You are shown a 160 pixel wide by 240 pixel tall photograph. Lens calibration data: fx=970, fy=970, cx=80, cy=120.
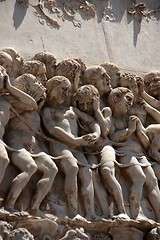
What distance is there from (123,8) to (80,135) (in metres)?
1.28

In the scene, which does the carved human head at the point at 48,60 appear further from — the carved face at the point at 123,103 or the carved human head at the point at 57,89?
the carved face at the point at 123,103

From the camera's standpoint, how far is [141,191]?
6438mm

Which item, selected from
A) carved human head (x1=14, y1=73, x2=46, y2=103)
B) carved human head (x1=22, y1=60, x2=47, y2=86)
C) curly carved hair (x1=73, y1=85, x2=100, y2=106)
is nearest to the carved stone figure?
curly carved hair (x1=73, y1=85, x2=100, y2=106)

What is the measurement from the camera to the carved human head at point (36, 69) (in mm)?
6430

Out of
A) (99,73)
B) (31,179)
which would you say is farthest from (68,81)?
(31,179)

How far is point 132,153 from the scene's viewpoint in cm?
659

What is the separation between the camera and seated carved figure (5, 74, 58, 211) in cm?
601

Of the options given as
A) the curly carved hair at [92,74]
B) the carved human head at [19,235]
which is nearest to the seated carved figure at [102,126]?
the curly carved hair at [92,74]

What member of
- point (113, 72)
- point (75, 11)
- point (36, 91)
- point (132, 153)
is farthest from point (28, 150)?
point (75, 11)

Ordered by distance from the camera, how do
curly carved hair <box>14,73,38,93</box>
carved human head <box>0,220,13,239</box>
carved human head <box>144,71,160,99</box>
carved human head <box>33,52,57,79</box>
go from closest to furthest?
1. carved human head <box>0,220,13,239</box>
2. curly carved hair <box>14,73,38,93</box>
3. carved human head <box>33,52,57,79</box>
4. carved human head <box>144,71,160,99</box>

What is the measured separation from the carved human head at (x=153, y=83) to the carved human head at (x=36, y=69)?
0.89m

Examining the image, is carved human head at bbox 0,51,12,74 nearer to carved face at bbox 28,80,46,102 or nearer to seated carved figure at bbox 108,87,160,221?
carved face at bbox 28,80,46,102

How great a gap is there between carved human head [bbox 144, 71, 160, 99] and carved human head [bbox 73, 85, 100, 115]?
57 cm

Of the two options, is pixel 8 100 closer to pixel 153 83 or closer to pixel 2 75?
pixel 2 75
